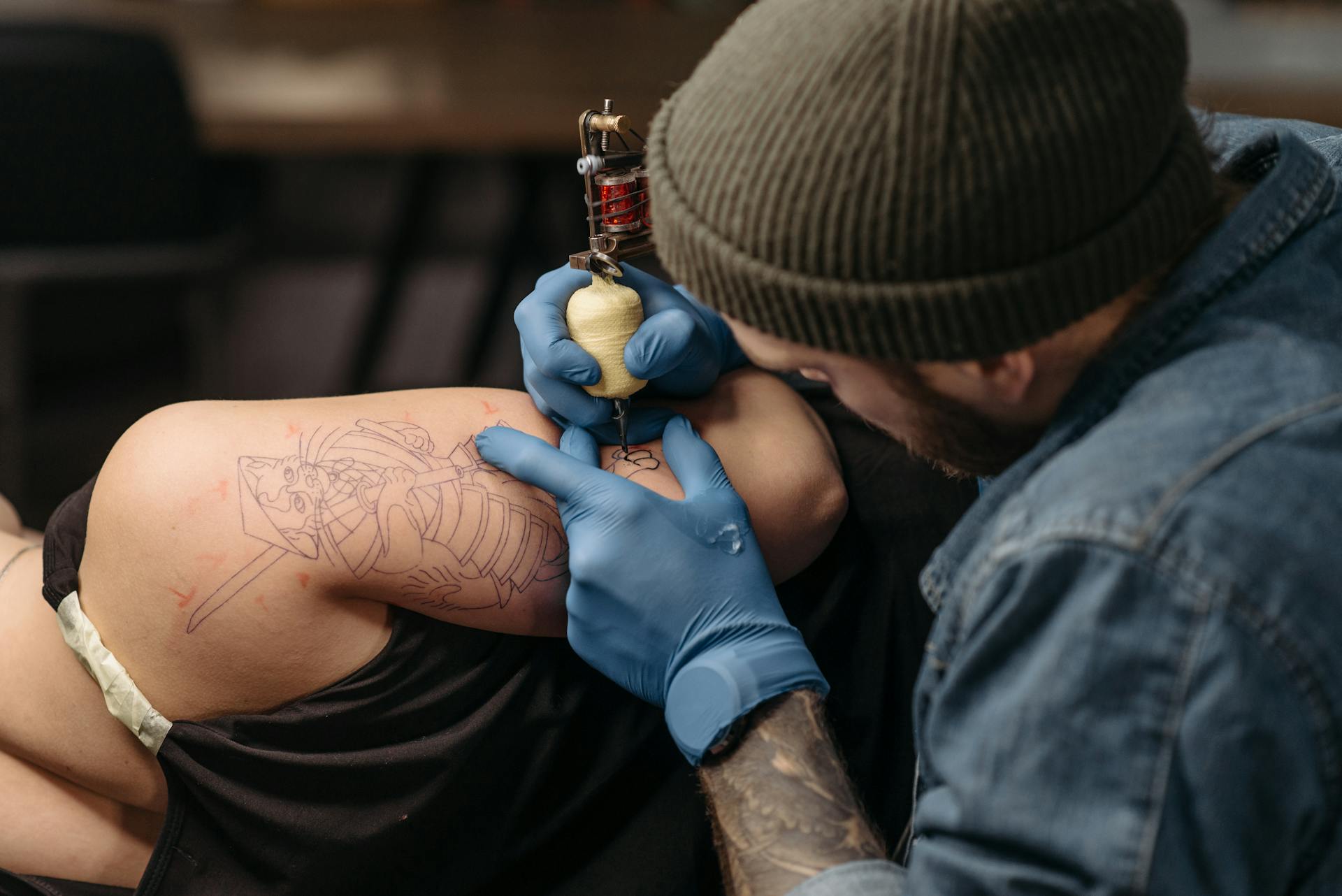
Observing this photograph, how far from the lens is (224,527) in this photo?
854 mm

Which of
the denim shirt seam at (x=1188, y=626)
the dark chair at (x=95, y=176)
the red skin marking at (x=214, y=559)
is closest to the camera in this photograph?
the denim shirt seam at (x=1188, y=626)

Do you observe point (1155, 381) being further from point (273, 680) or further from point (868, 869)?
point (273, 680)

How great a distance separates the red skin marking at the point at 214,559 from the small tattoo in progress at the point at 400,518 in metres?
0.01

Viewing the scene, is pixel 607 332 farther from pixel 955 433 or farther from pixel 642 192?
pixel 955 433

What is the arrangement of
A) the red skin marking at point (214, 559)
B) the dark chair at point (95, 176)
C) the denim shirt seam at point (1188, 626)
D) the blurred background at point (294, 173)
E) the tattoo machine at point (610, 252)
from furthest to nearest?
the blurred background at point (294, 173) → the dark chair at point (95, 176) → the tattoo machine at point (610, 252) → the red skin marking at point (214, 559) → the denim shirt seam at point (1188, 626)

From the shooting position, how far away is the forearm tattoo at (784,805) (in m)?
0.80

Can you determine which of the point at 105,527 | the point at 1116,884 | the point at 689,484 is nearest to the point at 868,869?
the point at 1116,884

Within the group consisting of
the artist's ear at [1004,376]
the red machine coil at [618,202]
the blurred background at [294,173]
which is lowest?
the blurred background at [294,173]

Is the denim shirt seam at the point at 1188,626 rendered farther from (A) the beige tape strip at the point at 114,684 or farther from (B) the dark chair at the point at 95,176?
(B) the dark chair at the point at 95,176

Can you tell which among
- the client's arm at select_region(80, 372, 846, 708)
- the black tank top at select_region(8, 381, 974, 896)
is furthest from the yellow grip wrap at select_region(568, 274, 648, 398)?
the black tank top at select_region(8, 381, 974, 896)

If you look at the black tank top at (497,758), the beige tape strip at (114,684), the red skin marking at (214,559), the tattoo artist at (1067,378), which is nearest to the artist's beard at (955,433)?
the tattoo artist at (1067,378)

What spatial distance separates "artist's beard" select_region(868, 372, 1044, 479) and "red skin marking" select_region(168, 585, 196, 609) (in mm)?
532

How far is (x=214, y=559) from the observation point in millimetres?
851

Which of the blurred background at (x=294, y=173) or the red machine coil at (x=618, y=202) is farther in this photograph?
the blurred background at (x=294, y=173)
